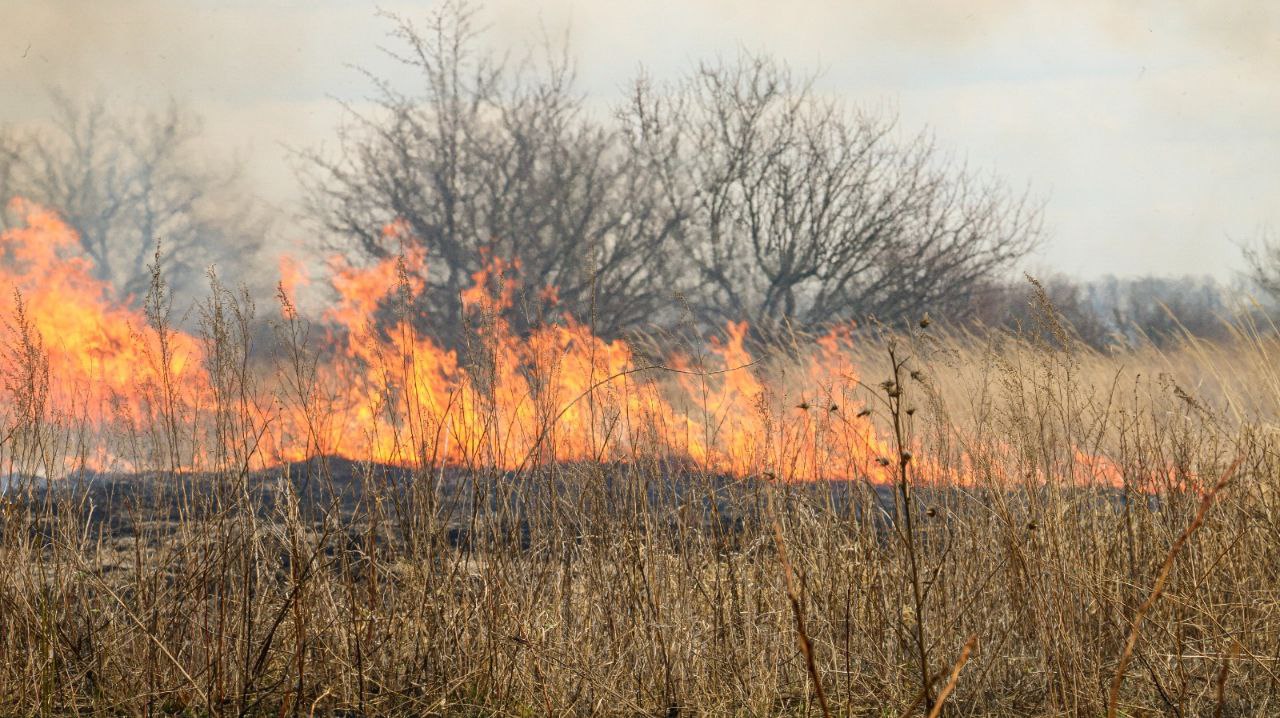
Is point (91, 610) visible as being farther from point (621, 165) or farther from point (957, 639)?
point (621, 165)

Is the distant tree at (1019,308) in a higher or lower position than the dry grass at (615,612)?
higher

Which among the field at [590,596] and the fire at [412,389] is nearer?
the field at [590,596]

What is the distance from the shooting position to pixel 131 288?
809 inches

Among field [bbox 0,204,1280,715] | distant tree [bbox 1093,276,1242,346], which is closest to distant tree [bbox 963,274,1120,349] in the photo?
distant tree [bbox 1093,276,1242,346]

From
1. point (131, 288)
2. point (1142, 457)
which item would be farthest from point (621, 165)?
point (1142, 457)

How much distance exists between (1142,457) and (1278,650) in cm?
81

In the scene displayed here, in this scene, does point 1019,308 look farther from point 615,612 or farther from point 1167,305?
point 615,612

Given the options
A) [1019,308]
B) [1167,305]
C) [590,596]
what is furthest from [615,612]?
[1019,308]

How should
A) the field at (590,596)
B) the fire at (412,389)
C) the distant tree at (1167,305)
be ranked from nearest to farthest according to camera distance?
the field at (590,596), the fire at (412,389), the distant tree at (1167,305)

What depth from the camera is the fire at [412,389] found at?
3838 mm

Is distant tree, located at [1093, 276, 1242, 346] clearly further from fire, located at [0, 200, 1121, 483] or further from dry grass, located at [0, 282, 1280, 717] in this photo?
dry grass, located at [0, 282, 1280, 717]

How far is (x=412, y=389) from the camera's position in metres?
7.57

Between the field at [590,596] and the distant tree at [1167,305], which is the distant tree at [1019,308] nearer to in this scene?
the distant tree at [1167,305]

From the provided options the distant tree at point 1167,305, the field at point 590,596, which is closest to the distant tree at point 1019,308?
the distant tree at point 1167,305
